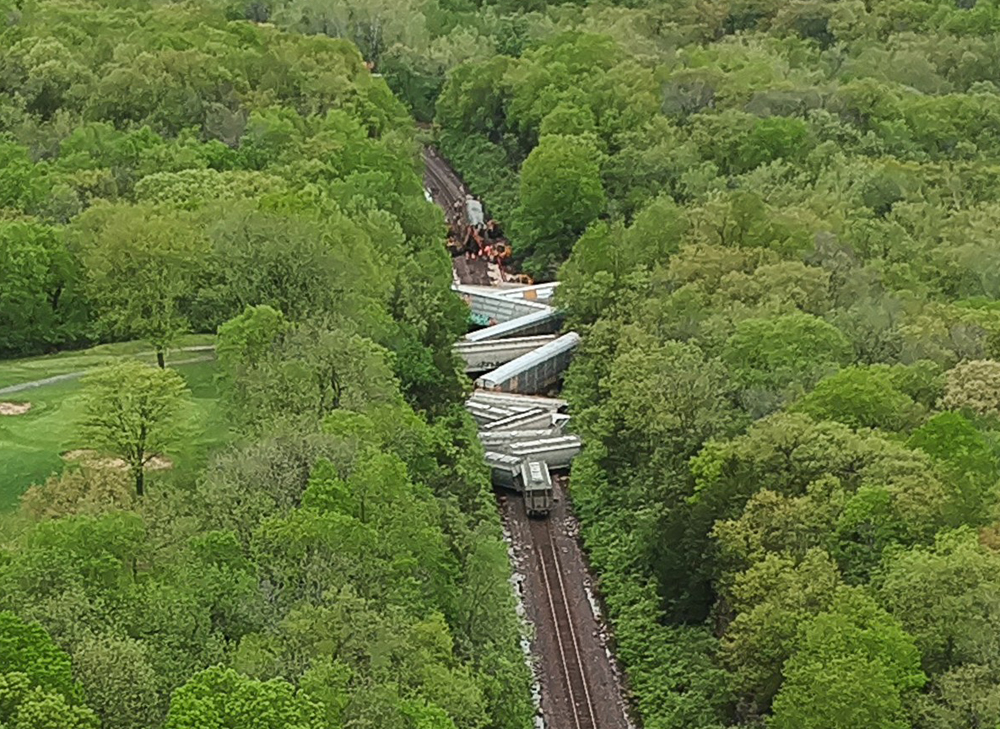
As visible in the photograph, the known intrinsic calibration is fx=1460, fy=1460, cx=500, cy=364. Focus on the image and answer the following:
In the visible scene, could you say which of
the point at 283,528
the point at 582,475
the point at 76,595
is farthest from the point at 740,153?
the point at 76,595

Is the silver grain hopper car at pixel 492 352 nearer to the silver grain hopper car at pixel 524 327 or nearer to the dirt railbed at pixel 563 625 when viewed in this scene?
the silver grain hopper car at pixel 524 327

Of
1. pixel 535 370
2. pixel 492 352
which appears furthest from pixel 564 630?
pixel 492 352

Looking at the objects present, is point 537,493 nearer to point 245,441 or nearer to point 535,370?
point 535,370

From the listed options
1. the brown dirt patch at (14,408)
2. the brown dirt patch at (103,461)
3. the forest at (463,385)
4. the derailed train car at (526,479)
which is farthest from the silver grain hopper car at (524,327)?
the brown dirt patch at (103,461)

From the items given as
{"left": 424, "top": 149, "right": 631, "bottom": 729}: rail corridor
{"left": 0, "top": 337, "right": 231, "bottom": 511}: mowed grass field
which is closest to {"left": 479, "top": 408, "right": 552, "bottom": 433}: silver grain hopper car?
{"left": 424, "top": 149, "right": 631, "bottom": 729}: rail corridor

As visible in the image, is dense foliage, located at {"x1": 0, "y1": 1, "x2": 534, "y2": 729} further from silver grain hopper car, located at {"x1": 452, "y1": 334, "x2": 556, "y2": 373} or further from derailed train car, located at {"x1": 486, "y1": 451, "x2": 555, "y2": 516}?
silver grain hopper car, located at {"x1": 452, "y1": 334, "x2": 556, "y2": 373}

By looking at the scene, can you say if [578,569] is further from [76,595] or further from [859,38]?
[859,38]
